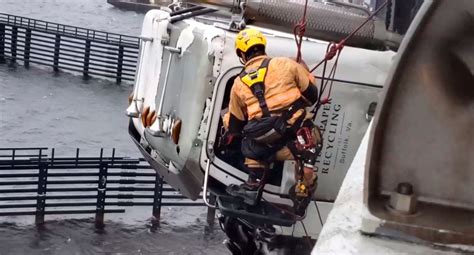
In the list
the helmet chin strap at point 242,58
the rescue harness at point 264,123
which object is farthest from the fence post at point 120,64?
the rescue harness at point 264,123

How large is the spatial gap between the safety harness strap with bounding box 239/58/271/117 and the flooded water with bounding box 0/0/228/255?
21.1ft

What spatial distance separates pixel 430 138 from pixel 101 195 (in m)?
10.8

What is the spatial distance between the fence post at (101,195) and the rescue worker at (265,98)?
7056 mm

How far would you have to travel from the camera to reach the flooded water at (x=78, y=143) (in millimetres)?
11422

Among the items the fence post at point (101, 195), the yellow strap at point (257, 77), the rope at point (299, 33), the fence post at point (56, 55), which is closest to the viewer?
the yellow strap at point (257, 77)

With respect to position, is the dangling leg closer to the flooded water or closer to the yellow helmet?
the yellow helmet

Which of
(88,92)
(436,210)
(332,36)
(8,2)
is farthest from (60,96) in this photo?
(8,2)

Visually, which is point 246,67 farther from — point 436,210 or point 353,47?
point 436,210

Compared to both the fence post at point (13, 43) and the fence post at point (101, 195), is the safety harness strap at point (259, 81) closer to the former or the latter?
the fence post at point (101, 195)

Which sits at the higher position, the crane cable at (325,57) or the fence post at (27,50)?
the crane cable at (325,57)

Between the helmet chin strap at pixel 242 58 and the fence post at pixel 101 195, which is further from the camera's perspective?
the fence post at pixel 101 195

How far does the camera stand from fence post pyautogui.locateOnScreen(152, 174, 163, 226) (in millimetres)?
12664

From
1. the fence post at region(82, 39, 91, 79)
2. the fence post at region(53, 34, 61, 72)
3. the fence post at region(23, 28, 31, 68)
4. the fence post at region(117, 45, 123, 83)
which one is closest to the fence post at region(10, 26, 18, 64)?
the fence post at region(23, 28, 31, 68)

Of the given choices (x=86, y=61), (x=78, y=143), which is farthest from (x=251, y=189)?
(x=86, y=61)
